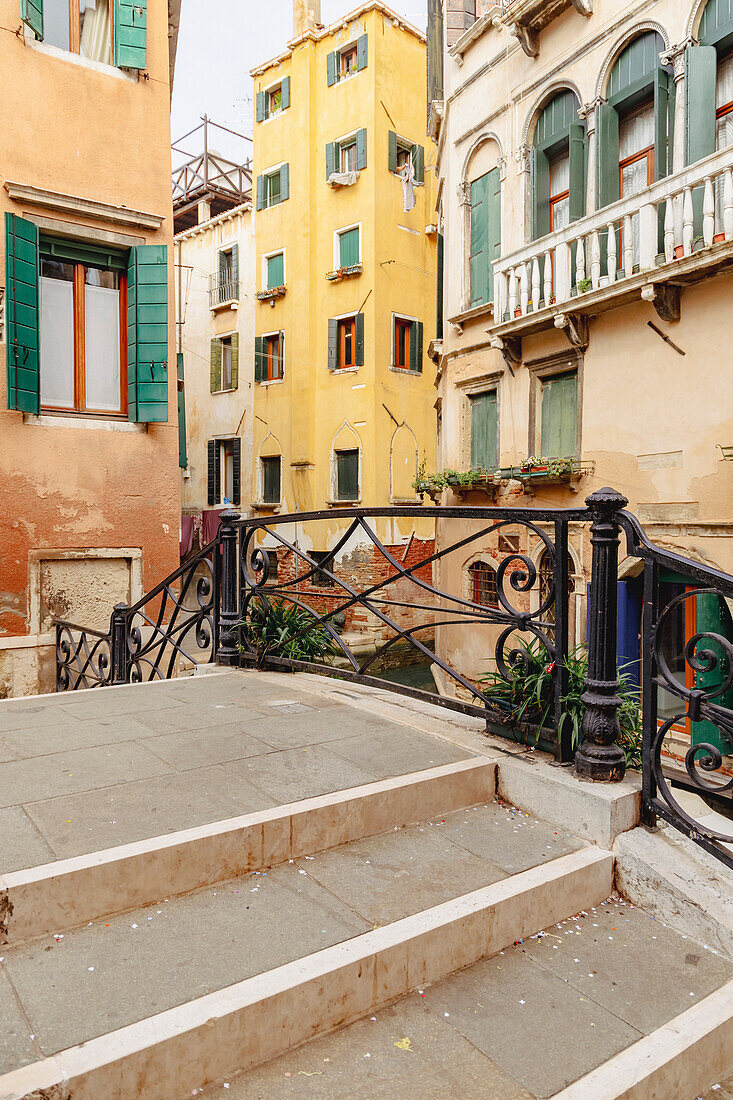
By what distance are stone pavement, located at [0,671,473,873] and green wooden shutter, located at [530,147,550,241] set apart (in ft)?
30.3

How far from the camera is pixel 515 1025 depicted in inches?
76.2

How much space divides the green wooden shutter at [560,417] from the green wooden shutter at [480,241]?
2107 mm

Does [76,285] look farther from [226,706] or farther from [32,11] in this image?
[226,706]

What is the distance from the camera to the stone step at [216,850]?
6.64ft

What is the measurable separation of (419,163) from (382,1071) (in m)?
21.5

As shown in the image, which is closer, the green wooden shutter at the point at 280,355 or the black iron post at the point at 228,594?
the black iron post at the point at 228,594

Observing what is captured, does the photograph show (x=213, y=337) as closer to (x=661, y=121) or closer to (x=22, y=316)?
(x=22, y=316)

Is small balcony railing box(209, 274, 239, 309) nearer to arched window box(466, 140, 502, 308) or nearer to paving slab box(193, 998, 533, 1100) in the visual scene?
arched window box(466, 140, 502, 308)

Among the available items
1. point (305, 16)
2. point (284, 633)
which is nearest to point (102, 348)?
point (284, 633)

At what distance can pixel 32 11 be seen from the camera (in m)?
8.22

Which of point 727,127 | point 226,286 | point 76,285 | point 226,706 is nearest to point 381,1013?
point 226,706

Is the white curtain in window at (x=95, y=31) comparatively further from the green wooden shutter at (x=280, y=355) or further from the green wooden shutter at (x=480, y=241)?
the green wooden shutter at (x=280, y=355)

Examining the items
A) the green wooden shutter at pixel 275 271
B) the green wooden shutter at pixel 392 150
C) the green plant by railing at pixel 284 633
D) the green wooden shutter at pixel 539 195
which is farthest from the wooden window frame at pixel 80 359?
the green wooden shutter at pixel 392 150

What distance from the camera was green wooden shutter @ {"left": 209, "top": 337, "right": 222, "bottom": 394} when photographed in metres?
23.0
